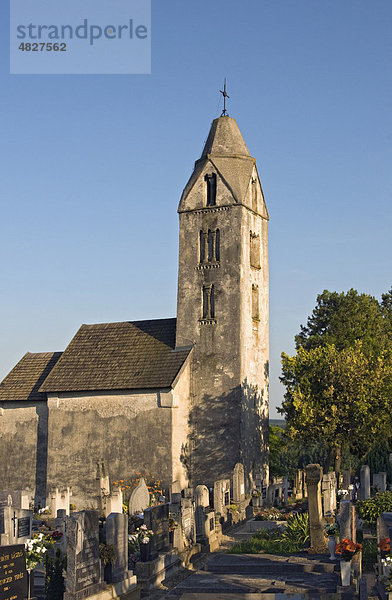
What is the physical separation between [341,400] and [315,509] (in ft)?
46.2

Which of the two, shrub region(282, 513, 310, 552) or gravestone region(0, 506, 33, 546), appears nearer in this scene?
gravestone region(0, 506, 33, 546)

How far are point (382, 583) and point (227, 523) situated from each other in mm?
12272

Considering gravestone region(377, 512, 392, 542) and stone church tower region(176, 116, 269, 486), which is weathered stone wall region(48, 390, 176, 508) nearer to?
stone church tower region(176, 116, 269, 486)

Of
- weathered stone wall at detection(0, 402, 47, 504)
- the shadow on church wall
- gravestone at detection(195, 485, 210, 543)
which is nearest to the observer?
gravestone at detection(195, 485, 210, 543)

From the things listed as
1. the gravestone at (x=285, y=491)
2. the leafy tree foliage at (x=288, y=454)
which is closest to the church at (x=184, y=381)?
the gravestone at (x=285, y=491)

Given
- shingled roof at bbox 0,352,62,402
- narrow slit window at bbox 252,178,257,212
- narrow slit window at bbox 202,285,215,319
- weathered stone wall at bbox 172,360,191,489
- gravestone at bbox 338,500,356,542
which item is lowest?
gravestone at bbox 338,500,356,542

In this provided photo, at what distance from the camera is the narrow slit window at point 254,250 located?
38625 mm

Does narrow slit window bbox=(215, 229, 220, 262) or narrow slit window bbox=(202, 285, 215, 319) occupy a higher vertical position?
narrow slit window bbox=(215, 229, 220, 262)

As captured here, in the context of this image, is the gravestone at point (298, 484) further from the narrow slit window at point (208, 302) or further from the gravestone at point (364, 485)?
the narrow slit window at point (208, 302)

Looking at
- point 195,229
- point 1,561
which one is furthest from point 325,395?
point 1,561

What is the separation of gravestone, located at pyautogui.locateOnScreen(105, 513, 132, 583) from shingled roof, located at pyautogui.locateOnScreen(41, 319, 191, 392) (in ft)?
59.0

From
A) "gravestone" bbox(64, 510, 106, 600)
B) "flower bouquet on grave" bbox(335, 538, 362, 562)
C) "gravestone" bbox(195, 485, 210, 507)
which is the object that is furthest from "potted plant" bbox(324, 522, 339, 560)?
"gravestone" bbox(64, 510, 106, 600)

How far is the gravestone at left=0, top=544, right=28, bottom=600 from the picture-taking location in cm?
1293

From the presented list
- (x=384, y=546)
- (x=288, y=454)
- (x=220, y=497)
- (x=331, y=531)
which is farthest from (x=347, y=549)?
(x=288, y=454)
